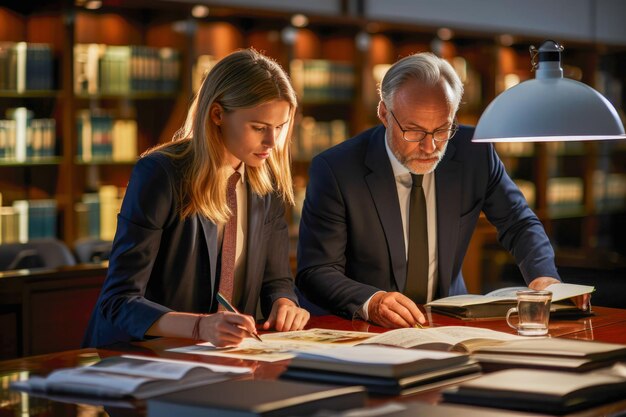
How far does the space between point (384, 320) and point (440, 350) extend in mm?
492

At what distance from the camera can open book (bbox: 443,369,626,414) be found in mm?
1825

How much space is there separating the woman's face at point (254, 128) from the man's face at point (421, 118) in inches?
22.4

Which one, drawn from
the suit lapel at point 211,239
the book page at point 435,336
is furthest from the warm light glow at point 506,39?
the book page at point 435,336

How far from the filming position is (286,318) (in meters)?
2.80

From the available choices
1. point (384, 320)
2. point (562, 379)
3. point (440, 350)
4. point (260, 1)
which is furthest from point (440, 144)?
point (260, 1)

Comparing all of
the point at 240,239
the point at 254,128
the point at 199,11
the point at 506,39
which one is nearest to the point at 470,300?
the point at 240,239

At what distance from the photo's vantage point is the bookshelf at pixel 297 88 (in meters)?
6.36

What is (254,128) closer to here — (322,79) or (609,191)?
(322,79)

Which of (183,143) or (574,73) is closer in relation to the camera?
(183,143)

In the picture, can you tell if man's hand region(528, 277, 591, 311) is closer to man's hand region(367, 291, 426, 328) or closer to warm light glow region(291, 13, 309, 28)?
man's hand region(367, 291, 426, 328)

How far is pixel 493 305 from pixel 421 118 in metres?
0.66

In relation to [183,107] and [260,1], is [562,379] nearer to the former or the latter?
[183,107]

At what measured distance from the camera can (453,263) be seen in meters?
3.50

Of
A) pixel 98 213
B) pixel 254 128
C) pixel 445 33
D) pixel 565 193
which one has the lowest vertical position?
pixel 98 213
